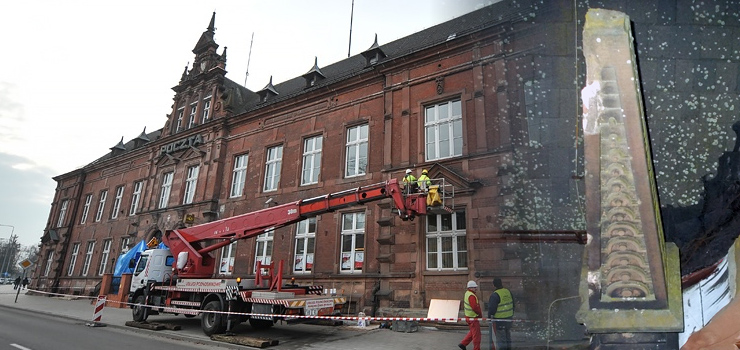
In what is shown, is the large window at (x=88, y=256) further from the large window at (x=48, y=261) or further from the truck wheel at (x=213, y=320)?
the truck wheel at (x=213, y=320)

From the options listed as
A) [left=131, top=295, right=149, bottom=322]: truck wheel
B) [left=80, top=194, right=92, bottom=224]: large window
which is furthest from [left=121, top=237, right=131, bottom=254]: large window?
[left=131, top=295, right=149, bottom=322]: truck wheel

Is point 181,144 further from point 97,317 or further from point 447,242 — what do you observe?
point 447,242

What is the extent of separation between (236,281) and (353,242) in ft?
14.2

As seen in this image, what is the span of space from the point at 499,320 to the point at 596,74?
12.1 feet

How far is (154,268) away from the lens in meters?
11.5

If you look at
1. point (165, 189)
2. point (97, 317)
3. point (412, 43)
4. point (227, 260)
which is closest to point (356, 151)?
point (412, 43)

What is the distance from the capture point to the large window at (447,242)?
9930 mm

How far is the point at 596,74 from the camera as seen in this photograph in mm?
3598

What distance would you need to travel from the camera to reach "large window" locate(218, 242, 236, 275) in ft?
50.3

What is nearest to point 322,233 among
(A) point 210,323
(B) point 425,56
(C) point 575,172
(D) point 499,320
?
(A) point 210,323

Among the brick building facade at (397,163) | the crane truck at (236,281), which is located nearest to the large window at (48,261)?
the brick building facade at (397,163)

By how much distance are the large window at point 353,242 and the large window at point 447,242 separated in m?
2.38

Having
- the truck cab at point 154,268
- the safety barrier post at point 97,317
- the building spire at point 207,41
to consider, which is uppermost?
the building spire at point 207,41

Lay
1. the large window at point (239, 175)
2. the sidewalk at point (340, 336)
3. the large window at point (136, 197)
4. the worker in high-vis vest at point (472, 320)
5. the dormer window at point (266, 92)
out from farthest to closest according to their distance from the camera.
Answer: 1. the large window at point (136, 197)
2. the dormer window at point (266, 92)
3. the large window at point (239, 175)
4. the sidewalk at point (340, 336)
5. the worker in high-vis vest at point (472, 320)
